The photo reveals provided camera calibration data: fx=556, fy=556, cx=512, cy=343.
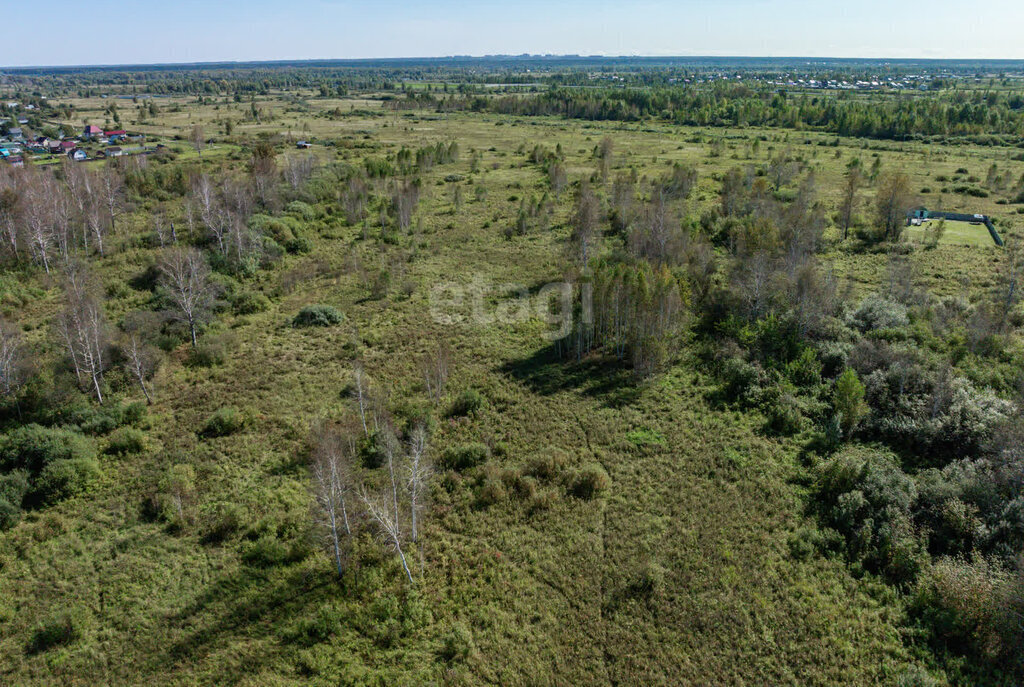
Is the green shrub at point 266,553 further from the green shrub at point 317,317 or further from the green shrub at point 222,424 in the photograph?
the green shrub at point 317,317

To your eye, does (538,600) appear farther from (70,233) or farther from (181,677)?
(70,233)

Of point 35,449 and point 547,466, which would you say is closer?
point 35,449

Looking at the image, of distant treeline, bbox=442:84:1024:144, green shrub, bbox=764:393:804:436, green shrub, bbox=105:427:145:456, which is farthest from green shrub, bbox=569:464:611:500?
distant treeline, bbox=442:84:1024:144

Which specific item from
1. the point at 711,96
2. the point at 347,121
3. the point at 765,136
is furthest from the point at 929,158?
the point at 347,121

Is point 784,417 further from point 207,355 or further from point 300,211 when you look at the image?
point 300,211

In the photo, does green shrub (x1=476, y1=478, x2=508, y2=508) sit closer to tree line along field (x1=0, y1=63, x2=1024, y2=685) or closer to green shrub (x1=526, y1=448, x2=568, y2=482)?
tree line along field (x1=0, y1=63, x2=1024, y2=685)

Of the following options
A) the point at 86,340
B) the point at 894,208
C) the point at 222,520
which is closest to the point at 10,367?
the point at 86,340
